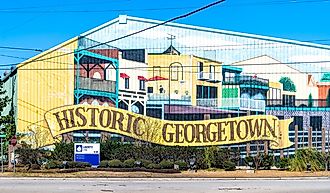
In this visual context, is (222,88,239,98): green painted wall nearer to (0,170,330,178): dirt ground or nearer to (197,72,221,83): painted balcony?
(197,72,221,83): painted balcony

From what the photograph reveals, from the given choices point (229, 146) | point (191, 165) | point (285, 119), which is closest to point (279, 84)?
point (285, 119)

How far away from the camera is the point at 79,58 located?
170 feet

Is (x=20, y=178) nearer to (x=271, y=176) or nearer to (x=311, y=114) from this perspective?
(x=271, y=176)

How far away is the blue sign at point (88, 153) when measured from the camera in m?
43.8

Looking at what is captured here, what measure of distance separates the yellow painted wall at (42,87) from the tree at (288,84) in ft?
53.2

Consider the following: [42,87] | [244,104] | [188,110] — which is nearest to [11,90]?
[42,87]

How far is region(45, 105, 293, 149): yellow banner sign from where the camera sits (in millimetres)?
49781

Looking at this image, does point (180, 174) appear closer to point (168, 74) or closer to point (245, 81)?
point (168, 74)

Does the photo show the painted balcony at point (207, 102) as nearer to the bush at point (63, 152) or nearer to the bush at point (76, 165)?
the bush at point (63, 152)

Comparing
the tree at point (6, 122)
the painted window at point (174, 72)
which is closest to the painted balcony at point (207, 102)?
the painted window at point (174, 72)

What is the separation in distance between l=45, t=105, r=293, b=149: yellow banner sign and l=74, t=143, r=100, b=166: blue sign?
256 inches

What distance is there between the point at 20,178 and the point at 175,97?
17880mm

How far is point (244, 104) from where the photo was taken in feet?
166

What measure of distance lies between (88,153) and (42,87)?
34.6ft
